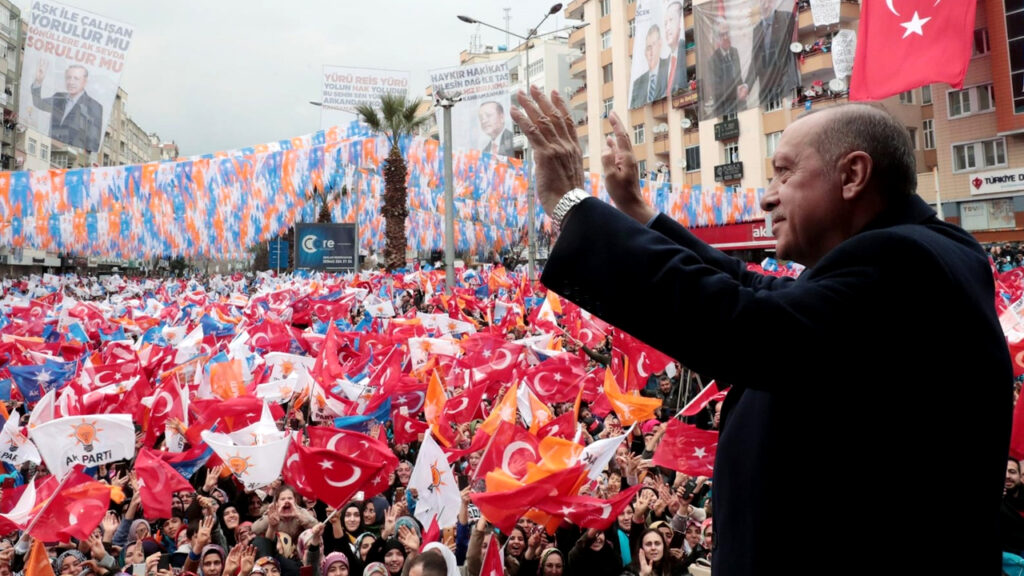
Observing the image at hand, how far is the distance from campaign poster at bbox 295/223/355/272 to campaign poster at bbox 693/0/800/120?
13.0m

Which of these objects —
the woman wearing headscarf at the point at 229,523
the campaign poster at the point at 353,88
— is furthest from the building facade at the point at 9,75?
the woman wearing headscarf at the point at 229,523

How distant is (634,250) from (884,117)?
605 millimetres

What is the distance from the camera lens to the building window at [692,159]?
47375 mm

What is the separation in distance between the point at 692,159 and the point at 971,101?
53.7 ft

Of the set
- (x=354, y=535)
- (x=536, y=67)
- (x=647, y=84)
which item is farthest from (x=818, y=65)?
(x=354, y=535)

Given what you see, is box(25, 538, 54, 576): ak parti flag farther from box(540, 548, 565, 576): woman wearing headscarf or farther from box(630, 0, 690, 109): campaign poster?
box(630, 0, 690, 109): campaign poster

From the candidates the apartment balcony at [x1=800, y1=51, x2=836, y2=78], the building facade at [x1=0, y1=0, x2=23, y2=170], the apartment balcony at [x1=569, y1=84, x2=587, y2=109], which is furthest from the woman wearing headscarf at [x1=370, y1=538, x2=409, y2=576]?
the building facade at [x1=0, y1=0, x2=23, y2=170]

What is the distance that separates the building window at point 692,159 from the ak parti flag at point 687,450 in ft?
140

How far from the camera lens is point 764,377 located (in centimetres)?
135

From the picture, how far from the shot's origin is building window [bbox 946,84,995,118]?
33.2 metres

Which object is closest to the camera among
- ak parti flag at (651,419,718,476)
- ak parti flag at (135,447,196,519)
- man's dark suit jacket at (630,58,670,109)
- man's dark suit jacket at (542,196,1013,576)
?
man's dark suit jacket at (542,196,1013,576)

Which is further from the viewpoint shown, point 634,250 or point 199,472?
point 199,472

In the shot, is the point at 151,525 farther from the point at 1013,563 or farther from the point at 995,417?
the point at 995,417

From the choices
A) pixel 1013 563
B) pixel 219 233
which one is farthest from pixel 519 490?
pixel 219 233
